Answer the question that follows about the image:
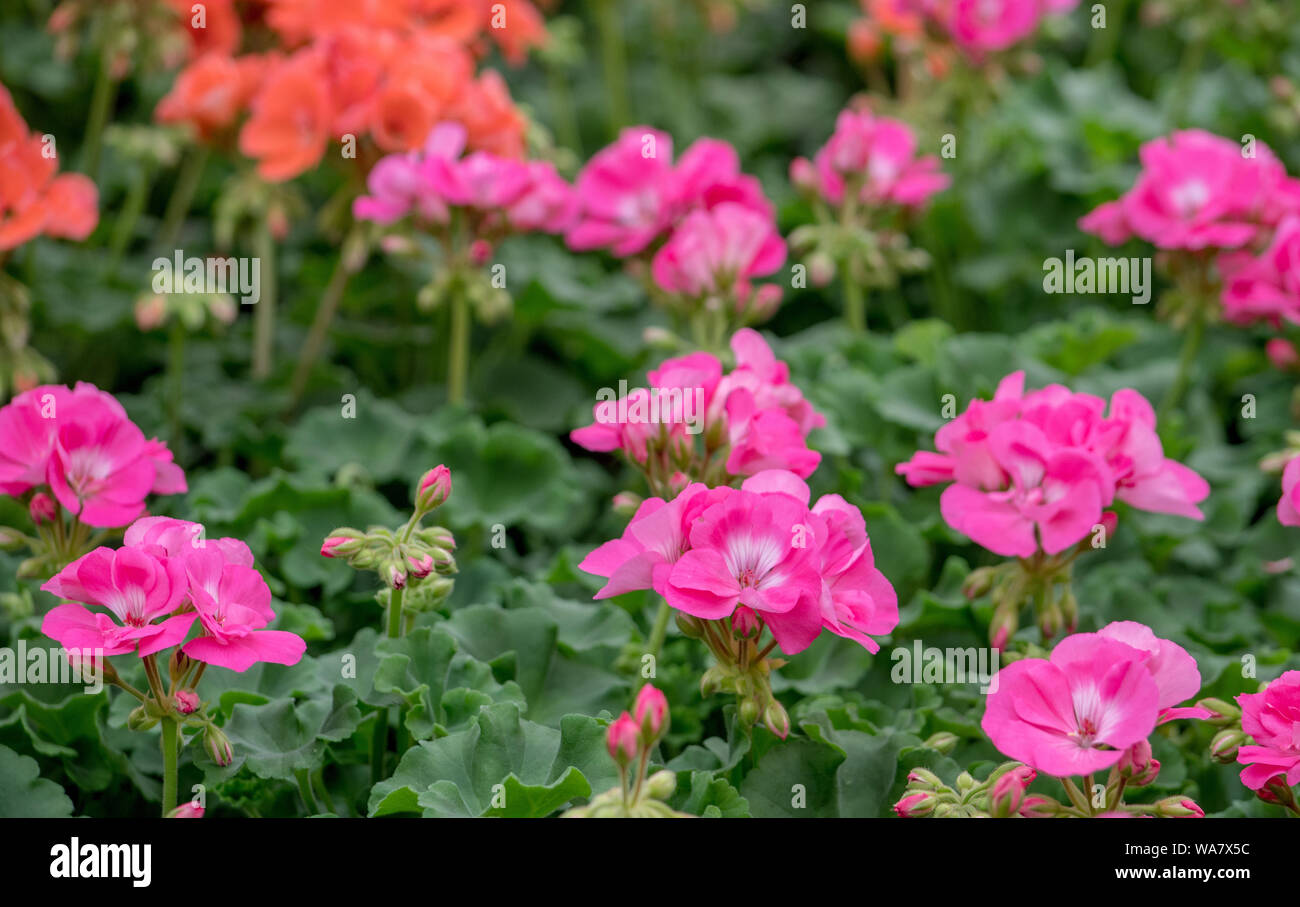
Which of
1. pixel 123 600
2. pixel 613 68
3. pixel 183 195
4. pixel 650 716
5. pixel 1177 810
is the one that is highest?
pixel 613 68

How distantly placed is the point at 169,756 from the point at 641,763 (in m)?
0.55

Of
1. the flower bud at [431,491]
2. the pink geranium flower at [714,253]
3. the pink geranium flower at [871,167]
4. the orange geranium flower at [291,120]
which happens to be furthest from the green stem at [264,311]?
the flower bud at [431,491]

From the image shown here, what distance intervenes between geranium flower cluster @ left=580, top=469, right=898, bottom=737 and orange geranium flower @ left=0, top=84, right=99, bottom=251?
1.11m

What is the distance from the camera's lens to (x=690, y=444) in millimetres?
1525

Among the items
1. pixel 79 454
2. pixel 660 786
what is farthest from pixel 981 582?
pixel 79 454

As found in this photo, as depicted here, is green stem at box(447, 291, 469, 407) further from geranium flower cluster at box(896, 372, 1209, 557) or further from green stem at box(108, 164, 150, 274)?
geranium flower cluster at box(896, 372, 1209, 557)

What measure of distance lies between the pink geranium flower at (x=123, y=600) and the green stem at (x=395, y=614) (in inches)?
10.2

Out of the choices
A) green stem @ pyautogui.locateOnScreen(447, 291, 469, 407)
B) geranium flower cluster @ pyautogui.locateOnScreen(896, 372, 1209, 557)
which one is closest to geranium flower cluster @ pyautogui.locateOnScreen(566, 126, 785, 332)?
green stem @ pyautogui.locateOnScreen(447, 291, 469, 407)

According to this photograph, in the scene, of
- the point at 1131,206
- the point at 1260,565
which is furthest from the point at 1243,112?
the point at 1260,565

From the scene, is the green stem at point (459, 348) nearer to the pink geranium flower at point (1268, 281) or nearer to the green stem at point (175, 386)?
the green stem at point (175, 386)

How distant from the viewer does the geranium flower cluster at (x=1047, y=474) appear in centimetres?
148

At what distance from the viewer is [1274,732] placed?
132cm

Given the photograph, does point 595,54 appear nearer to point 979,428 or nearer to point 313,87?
point 313,87
